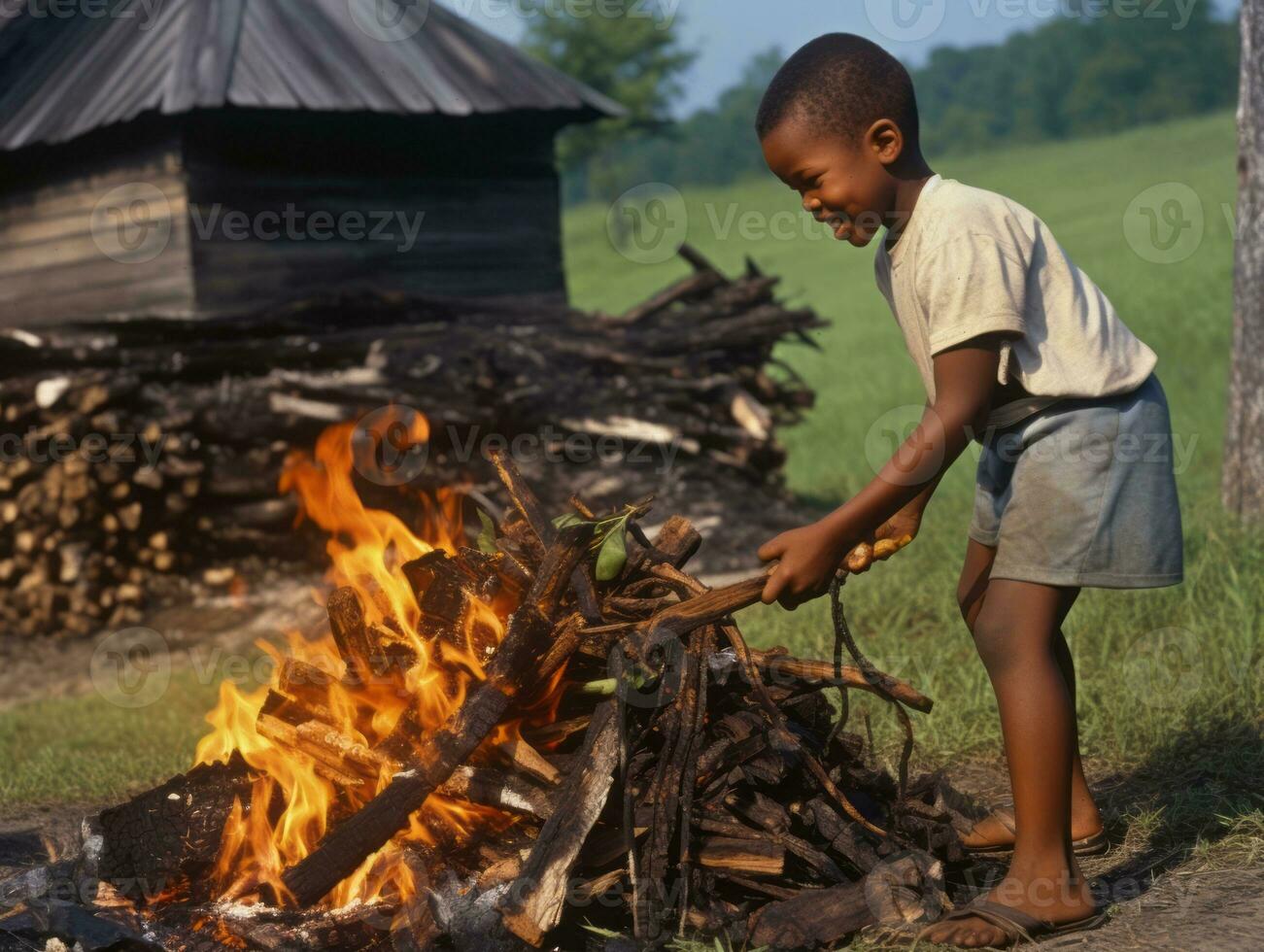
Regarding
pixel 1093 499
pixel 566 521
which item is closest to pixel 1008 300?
pixel 1093 499

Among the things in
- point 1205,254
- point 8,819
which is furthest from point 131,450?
point 1205,254

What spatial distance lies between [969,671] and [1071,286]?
2470 mm

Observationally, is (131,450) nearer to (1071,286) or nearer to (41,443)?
(41,443)

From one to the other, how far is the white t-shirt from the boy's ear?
0.42 ft

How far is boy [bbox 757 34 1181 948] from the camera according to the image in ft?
9.29

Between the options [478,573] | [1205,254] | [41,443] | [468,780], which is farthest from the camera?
[1205,254]

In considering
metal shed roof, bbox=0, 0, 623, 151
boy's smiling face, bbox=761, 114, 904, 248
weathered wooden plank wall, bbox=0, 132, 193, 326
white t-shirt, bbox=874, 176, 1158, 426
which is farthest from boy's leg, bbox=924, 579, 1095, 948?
weathered wooden plank wall, bbox=0, 132, 193, 326

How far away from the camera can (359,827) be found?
9.89 ft

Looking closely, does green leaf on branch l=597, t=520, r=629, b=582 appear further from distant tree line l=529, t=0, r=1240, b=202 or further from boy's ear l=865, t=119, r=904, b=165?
distant tree line l=529, t=0, r=1240, b=202

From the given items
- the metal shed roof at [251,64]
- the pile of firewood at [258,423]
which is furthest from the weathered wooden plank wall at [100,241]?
the pile of firewood at [258,423]

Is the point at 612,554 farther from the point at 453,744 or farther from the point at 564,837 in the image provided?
the point at 564,837

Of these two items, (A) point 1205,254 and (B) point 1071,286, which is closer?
(B) point 1071,286

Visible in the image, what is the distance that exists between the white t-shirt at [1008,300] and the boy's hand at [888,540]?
31 centimetres

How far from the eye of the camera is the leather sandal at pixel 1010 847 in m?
3.46
